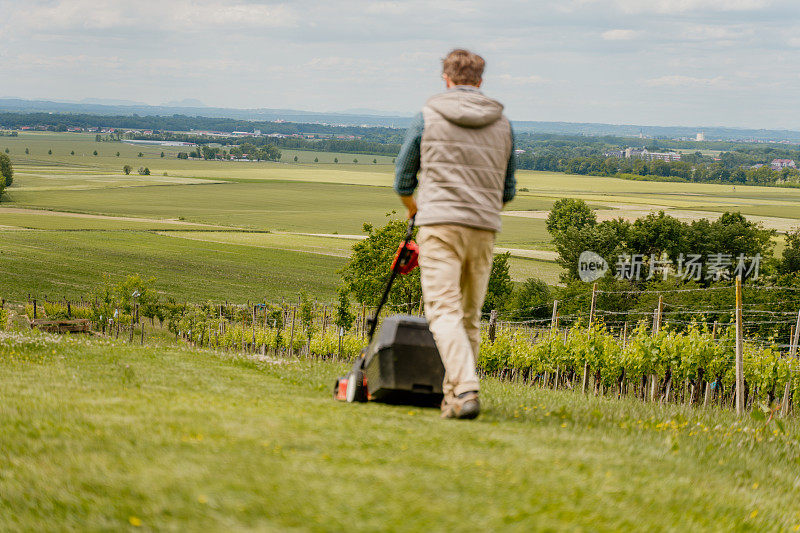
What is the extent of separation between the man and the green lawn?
653mm

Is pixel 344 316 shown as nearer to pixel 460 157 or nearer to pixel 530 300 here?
pixel 530 300

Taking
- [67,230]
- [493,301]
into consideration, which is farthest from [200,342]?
[67,230]

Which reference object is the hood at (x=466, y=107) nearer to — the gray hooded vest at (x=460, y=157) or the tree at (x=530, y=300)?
the gray hooded vest at (x=460, y=157)

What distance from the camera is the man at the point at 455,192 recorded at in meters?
6.88

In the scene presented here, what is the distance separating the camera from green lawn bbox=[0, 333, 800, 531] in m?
3.95

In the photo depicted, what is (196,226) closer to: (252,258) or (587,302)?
(252,258)

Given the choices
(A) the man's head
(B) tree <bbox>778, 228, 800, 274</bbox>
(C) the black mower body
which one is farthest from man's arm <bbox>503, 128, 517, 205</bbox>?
(B) tree <bbox>778, 228, 800, 274</bbox>

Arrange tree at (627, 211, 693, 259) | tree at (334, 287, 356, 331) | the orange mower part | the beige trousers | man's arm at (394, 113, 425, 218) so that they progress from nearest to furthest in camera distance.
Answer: the beige trousers < man's arm at (394, 113, 425, 218) < the orange mower part < tree at (334, 287, 356, 331) < tree at (627, 211, 693, 259)

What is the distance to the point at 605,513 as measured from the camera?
4.32m

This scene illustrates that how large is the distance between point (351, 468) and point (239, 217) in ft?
422

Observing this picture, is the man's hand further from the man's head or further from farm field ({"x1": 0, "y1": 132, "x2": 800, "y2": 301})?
farm field ({"x1": 0, "y1": 132, "x2": 800, "y2": 301})

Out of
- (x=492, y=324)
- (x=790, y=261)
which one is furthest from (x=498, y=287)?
(x=492, y=324)

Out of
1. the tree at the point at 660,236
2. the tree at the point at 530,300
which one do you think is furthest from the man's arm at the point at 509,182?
the tree at the point at 660,236

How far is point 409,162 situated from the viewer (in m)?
7.09
